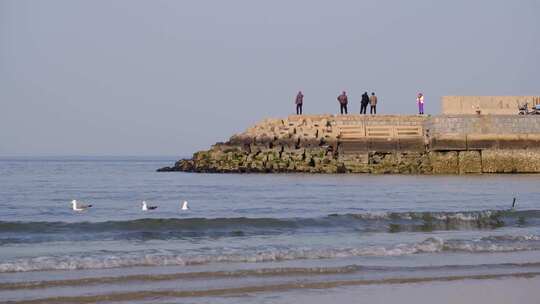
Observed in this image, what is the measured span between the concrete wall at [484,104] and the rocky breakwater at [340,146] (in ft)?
5.78

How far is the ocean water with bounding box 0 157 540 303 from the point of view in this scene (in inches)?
466

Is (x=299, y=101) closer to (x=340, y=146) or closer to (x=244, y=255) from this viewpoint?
(x=340, y=146)

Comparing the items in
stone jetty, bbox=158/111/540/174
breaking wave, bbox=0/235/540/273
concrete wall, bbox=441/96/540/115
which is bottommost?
breaking wave, bbox=0/235/540/273

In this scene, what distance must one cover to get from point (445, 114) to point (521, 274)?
24796 mm

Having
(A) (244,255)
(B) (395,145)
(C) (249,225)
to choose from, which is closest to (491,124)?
(B) (395,145)

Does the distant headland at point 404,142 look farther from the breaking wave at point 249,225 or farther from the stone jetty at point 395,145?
the breaking wave at point 249,225

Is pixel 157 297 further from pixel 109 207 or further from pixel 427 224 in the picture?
pixel 109 207

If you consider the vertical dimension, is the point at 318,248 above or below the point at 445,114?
below

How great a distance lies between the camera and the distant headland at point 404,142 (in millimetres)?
36594

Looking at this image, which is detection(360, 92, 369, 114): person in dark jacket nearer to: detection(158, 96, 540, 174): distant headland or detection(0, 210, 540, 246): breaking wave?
detection(158, 96, 540, 174): distant headland

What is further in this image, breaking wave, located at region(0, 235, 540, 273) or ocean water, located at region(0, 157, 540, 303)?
breaking wave, located at region(0, 235, 540, 273)

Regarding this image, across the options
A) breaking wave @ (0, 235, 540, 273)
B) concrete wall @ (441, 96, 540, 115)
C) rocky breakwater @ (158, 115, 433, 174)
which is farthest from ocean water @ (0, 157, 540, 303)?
concrete wall @ (441, 96, 540, 115)

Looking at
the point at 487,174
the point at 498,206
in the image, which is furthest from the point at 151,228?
the point at 487,174

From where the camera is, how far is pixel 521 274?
1312 centimetres
